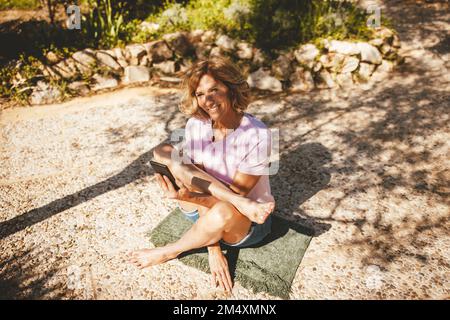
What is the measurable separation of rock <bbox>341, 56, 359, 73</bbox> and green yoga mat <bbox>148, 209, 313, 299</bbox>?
142 inches

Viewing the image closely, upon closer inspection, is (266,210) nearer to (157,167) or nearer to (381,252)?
(157,167)

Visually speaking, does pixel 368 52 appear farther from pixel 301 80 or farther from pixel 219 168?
pixel 219 168

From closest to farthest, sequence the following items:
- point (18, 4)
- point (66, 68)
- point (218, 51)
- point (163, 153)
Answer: point (163, 153) → point (66, 68) → point (218, 51) → point (18, 4)

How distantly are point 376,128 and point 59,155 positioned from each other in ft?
15.5

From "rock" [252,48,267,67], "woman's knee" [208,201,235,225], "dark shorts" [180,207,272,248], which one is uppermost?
"rock" [252,48,267,67]

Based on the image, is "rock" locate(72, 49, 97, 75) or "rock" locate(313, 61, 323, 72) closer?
"rock" locate(313, 61, 323, 72)


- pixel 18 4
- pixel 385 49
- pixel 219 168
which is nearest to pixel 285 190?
pixel 219 168

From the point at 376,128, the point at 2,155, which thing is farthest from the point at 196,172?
the point at 2,155

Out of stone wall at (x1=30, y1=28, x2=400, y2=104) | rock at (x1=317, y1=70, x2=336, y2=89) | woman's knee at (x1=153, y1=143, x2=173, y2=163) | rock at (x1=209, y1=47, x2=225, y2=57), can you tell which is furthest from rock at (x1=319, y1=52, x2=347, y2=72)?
woman's knee at (x1=153, y1=143, x2=173, y2=163)

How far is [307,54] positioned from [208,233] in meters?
4.40

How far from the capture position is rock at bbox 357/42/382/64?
569cm

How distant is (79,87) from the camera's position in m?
6.02

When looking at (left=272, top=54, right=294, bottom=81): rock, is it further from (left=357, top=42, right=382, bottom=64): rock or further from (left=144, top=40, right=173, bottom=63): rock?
(left=144, top=40, right=173, bottom=63): rock

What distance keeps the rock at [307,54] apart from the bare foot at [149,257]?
4.38 meters
